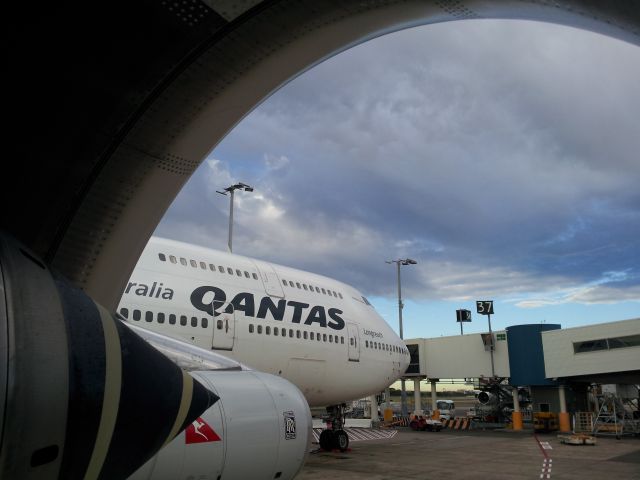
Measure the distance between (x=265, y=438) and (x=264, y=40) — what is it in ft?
13.4

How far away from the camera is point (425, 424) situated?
28.0 meters

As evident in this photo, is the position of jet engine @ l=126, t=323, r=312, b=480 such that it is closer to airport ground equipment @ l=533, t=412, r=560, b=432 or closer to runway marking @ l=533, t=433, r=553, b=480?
runway marking @ l=533, t=433, r=553, b=480

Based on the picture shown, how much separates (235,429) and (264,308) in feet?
27.5

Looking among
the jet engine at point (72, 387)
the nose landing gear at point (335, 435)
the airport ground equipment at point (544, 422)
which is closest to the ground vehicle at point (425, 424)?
the airport ground equipment at point (544, 422)

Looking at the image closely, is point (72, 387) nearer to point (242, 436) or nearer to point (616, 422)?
point (242, 436)

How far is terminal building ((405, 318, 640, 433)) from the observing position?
24.9 meters

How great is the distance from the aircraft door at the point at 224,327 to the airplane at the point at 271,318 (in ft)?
0.07

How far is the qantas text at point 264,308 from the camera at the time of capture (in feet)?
40.1

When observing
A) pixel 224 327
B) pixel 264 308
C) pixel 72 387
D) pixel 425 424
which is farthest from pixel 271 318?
pixel 425 424

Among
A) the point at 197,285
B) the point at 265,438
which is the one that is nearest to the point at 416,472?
the point at 197,285

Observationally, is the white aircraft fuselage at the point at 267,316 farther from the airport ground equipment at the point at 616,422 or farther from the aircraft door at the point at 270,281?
the airport ground equipment at the point at 616,422

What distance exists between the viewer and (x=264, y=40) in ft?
8.04

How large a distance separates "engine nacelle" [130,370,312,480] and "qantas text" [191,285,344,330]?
20.9 feet

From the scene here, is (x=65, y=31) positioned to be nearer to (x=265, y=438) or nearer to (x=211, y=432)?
(x=211, y=432)
